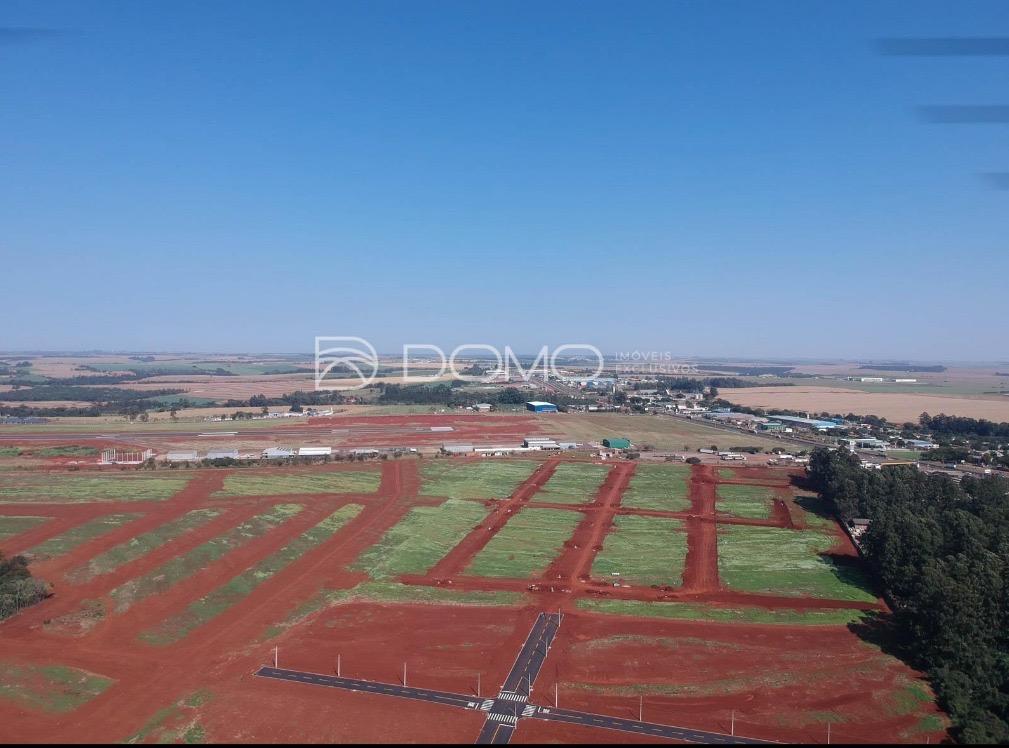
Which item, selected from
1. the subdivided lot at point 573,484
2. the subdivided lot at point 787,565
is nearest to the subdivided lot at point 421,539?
the subdivided lot at point 573,484

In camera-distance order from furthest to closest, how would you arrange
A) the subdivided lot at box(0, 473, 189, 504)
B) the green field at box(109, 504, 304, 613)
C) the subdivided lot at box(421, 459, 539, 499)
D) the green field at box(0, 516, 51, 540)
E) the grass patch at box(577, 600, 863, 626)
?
the subdivided lot at box(421, 459, 539, 499) → the subdivided lot at box(0, 473, 189, 504) → the green field at box(0, 516, 51, 540) → the green field at box(109, 504, 304, 613) → the grass patch at box(577, 600, 863, 626)

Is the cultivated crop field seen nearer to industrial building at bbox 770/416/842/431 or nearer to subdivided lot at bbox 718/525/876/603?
subdivided lot at bbox 718/525/876/603

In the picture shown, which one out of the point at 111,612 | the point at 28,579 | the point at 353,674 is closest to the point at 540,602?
the point at 353,674

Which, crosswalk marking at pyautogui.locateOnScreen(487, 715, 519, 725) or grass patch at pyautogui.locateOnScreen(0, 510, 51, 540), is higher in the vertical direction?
grass patch at pyautogui.locateOnScreen(0, 510, 51, 540)

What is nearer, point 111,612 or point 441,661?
point 441,661

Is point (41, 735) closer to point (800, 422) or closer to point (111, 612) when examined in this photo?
point (111, 612)

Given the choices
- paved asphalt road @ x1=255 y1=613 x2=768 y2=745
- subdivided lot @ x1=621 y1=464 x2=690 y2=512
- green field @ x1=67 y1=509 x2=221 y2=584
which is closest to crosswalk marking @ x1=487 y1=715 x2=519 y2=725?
paved asphalt road @ x1=255 y1=613 x2=768 y2=745

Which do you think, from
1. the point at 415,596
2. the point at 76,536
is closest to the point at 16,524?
the point at 76,536
